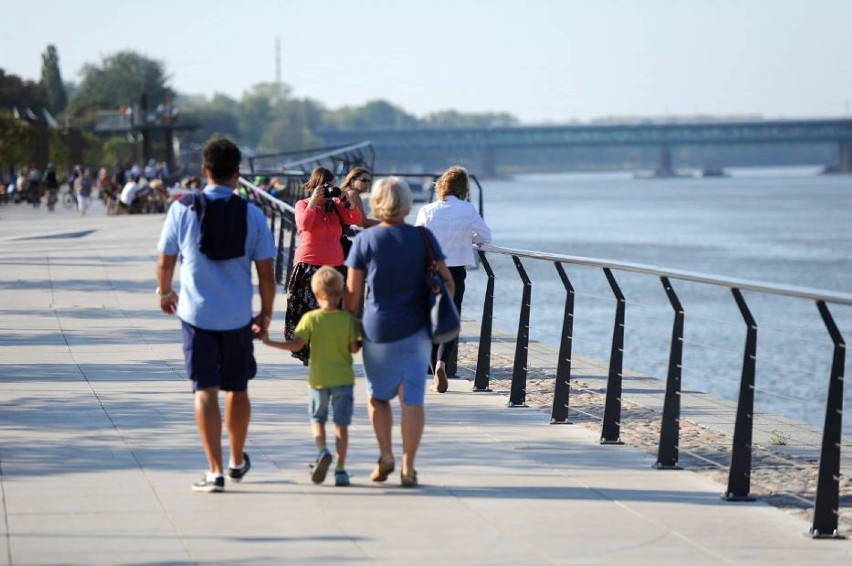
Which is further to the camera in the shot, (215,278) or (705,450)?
(705,450)

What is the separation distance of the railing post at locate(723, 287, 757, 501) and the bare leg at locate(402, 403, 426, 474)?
1.56 meters

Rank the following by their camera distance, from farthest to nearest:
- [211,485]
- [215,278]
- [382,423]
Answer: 1. [382,423]
2. [211,485]
3. [215,278]

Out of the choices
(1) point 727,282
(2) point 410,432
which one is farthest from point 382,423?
(1) point 727,282

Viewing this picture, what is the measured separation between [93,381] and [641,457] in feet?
15.1

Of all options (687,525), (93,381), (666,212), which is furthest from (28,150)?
(687,525)

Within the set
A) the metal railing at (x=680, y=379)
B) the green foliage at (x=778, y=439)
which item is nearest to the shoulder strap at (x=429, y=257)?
the metal railing at (x=680, y=379)

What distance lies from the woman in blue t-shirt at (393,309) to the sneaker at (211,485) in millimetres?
820

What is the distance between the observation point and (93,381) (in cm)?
1231

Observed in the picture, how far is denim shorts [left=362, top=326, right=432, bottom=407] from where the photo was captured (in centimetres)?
830

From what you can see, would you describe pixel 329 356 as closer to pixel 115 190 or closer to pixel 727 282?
pixel 727 282

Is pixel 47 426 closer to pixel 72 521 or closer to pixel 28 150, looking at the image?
pixel 72 521

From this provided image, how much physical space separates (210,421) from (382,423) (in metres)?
0.90

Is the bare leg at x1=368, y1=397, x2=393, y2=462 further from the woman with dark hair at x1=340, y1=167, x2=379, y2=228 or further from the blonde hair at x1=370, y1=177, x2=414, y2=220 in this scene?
the woman with dark hair at x1=340, y1=167, x2=379, y2=228

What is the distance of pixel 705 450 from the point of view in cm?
1033
